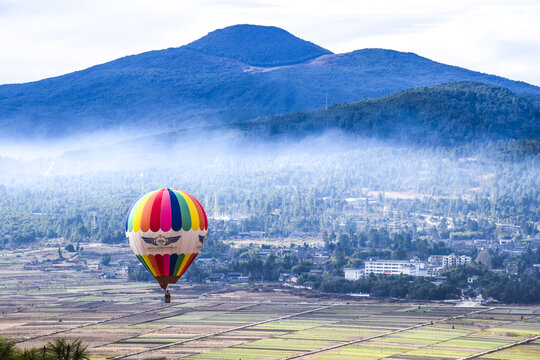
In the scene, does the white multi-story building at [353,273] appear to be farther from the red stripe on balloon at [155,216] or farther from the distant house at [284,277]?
the red stripe on balloon at [155,216]

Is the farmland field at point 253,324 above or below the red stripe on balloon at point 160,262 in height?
below

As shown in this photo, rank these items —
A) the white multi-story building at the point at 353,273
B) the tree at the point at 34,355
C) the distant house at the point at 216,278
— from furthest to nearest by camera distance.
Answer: the distant house at the point at 216,278, the white multi-story building at the point at 353,273, the tree at the point at 34,355

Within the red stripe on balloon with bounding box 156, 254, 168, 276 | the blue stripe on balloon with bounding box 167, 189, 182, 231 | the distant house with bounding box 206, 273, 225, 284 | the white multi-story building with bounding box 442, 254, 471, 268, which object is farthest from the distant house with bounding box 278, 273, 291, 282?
the blue stripe on balloon with bounding box 167, 189, 182, 231

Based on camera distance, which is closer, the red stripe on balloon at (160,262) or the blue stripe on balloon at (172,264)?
the red stripe on balloon at (160,262)

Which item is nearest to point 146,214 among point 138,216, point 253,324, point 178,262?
point 138,216

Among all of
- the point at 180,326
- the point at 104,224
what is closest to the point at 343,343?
the point at 180,326

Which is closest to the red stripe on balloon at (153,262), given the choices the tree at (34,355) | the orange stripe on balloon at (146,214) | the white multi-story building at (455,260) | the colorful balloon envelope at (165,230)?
the colorful balloon envelope at (165,230)

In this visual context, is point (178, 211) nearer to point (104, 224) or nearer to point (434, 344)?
point (434, 344)

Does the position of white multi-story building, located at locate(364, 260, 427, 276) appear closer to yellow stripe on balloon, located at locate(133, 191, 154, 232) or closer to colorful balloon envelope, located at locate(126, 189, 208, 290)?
colorful balloon envelope, located at locate(126, 189, 208, 290)
